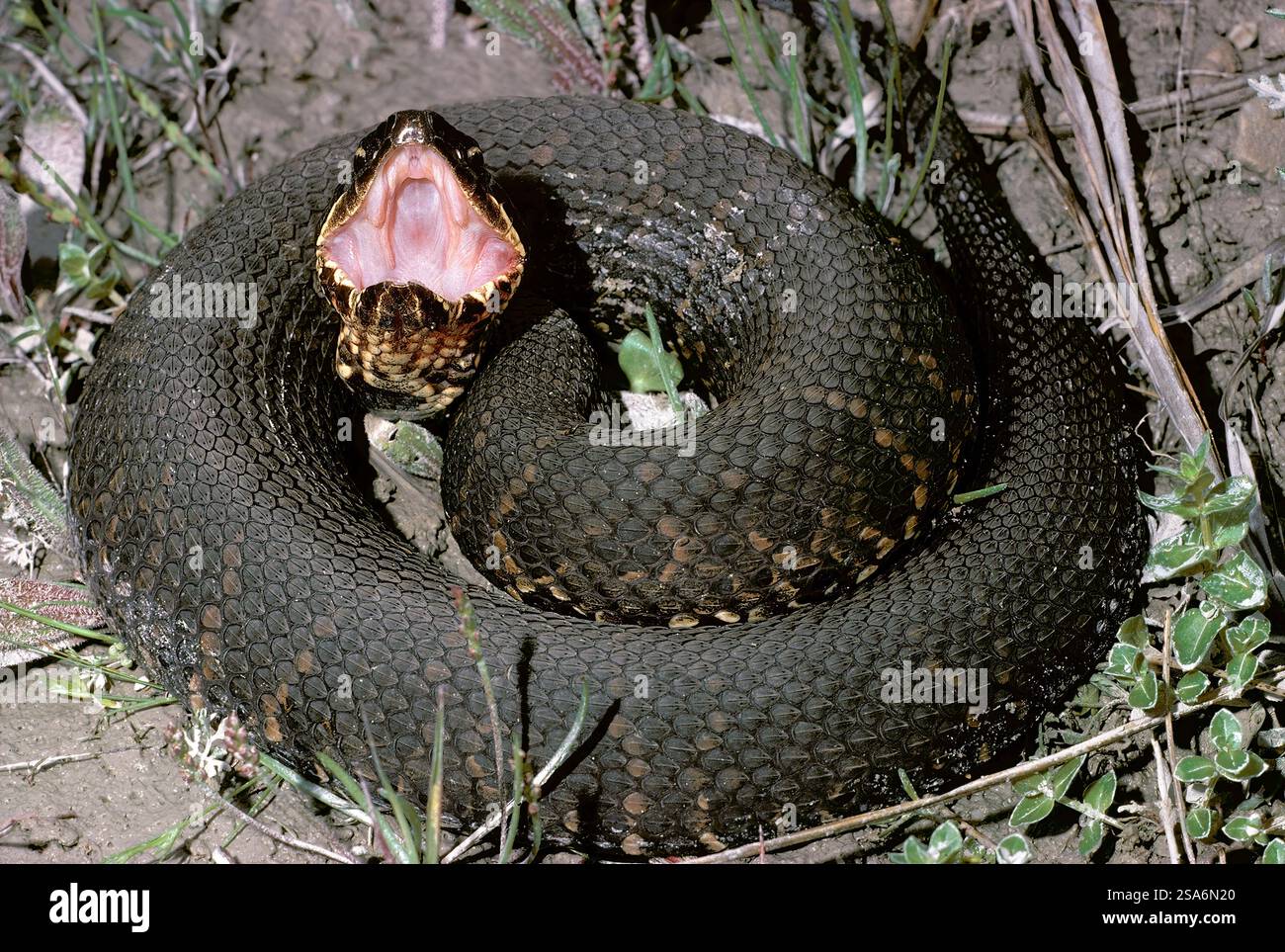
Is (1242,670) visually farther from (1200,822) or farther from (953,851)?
(953,851)

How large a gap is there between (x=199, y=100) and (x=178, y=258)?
1.58 metres

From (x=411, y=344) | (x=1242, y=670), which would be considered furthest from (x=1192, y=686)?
(x=411, y=344)

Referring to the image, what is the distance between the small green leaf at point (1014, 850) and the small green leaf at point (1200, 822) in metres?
0.62

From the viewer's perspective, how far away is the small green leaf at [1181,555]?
3709 millimetres

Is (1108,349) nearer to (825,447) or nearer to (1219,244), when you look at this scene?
(1219,244)

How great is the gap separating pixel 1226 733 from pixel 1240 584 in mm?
450

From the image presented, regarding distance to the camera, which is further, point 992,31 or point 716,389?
point 992,31

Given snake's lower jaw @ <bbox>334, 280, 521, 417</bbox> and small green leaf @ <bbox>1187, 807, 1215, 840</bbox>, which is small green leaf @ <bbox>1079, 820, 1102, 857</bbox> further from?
snake's lower jaw @ <bbox>334, 280, 521, 417</bbox>

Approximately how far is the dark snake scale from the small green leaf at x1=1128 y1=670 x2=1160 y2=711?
0.24m

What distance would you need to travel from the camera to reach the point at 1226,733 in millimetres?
3566

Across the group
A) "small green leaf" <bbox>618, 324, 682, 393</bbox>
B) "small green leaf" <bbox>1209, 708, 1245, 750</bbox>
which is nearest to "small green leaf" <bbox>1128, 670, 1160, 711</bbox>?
"small green leaf" <bbox>1209, 708, 1245, 750</bbox>

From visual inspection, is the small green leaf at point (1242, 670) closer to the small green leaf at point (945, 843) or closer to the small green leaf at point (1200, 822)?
the small green leaf at point (1200, 822)

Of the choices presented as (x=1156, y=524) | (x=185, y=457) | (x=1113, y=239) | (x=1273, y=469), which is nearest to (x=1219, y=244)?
(x=1113, y=239)

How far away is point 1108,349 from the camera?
4.64 meters
